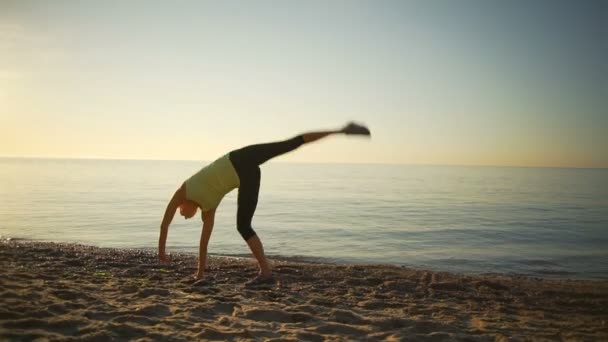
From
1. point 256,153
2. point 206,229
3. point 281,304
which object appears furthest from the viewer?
point 206,229

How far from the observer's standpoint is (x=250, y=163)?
5.64 meters

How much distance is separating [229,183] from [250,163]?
411 mm

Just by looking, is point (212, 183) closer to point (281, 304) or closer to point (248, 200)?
point (248, 200)

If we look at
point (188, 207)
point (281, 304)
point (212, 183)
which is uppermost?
point (212, 183)

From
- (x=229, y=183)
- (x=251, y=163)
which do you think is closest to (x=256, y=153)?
(x=251, y=163)

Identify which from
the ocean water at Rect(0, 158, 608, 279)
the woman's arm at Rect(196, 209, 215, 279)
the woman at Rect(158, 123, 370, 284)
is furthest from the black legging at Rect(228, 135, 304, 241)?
the ocean water at Rect(0, 158, 608, 279)

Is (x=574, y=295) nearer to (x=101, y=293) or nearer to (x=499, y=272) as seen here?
(x=499, y=272)

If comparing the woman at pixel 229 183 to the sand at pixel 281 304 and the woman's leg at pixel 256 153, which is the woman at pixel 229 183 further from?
the sand at pixel 281 304

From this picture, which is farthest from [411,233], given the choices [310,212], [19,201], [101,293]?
[19,201]

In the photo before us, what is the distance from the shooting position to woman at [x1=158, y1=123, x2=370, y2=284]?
5.43 metres

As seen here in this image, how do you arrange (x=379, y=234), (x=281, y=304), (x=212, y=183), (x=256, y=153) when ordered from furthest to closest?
(x=379, y=234)
(x=256, y=153)
(x=212, y=183)
(x=281, y=304)

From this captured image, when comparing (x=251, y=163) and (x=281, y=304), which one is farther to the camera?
(x=251, y=163)

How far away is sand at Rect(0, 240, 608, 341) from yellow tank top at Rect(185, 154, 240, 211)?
1.29 metres

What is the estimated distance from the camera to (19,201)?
73.9 ft
